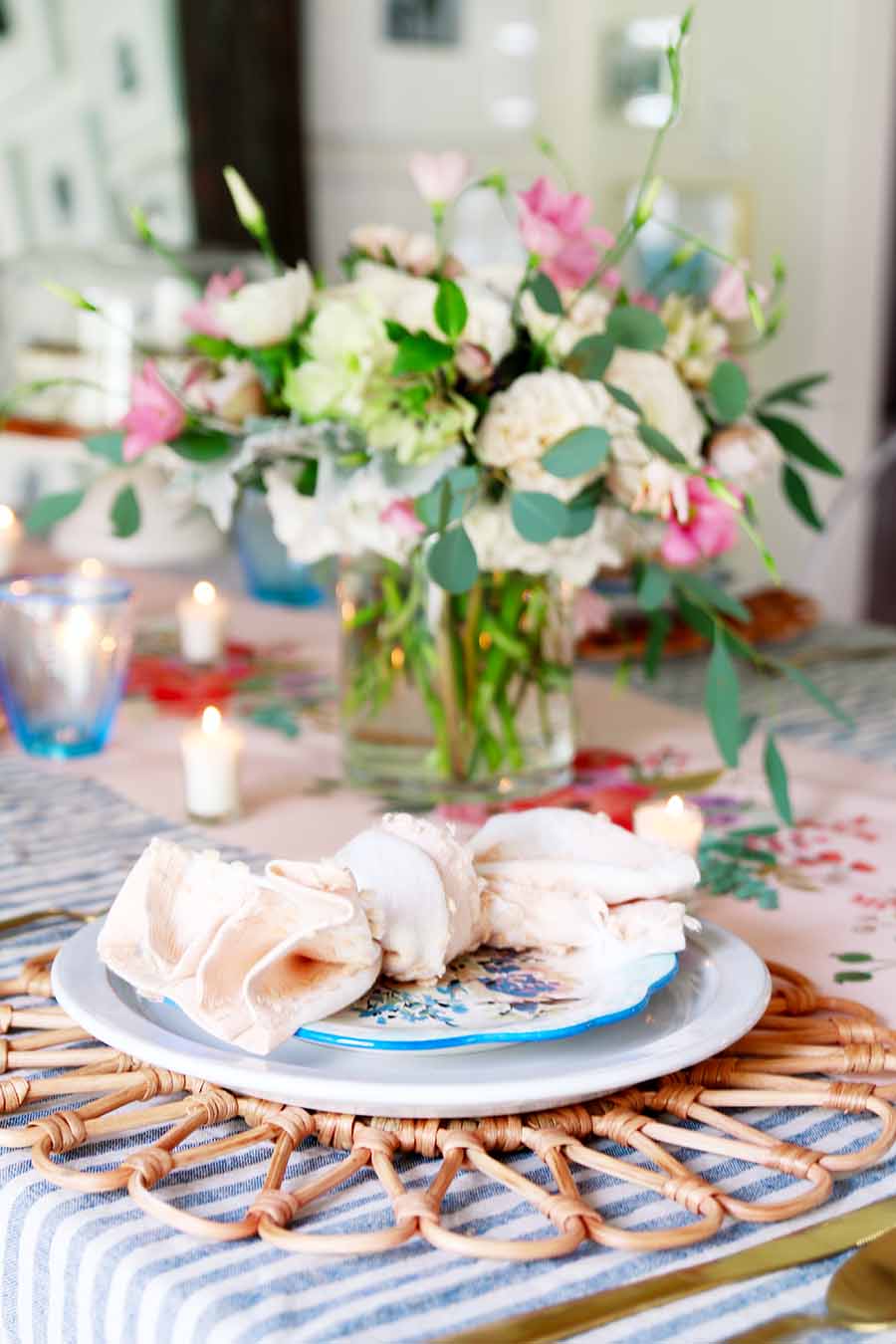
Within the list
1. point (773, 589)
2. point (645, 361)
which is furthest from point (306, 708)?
point (773, 589)

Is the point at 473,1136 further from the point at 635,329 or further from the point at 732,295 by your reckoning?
the point at 732,295

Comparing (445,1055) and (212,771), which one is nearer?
(445,1055)

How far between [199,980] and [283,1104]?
61mm

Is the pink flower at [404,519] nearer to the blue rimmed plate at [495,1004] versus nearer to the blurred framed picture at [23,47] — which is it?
the blue rimmed plate at [495,1004]

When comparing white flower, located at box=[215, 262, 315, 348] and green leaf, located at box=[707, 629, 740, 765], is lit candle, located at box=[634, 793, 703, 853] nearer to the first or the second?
green leaf, located at box=[707, 629, 740, 765]

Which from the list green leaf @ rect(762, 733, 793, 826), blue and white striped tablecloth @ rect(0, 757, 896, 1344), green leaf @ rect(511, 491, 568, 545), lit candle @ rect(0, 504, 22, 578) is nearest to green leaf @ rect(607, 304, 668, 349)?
green leaf @ rect(511, 491, 568, 545)

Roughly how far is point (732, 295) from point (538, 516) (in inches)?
8.7

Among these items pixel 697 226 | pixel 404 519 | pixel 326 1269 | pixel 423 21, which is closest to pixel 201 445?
pixel 404 519

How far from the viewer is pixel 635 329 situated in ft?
3.02

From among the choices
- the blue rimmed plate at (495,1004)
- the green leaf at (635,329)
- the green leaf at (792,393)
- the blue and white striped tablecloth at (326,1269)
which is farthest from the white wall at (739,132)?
the blue and white striped tablecloth at (326,1269)

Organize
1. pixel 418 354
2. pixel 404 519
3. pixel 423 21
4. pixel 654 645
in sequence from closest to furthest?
pixel 418 354
pixel 404 519
pixel 654 645
pixel 423 21

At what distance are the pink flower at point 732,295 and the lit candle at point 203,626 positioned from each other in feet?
1.82

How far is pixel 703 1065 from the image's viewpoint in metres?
0.61

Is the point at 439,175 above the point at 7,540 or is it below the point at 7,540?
above
